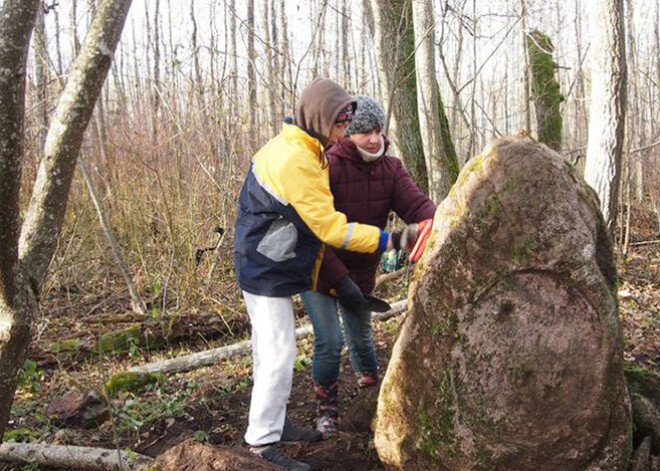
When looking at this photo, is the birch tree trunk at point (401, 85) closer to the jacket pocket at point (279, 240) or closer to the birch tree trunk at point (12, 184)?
the jacket pocket at point (279, 240)

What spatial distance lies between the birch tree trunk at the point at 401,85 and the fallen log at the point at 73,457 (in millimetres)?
6064

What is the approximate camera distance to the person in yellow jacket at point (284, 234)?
3004 mm

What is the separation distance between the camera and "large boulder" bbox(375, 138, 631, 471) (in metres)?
2.61

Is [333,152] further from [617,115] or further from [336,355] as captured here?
[617,115]

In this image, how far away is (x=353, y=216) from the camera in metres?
3.80

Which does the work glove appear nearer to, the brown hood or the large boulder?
the large boulder

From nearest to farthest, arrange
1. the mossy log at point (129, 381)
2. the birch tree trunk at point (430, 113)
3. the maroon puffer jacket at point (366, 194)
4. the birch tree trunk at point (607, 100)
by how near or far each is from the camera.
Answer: the maroon puffer jacket at point (366, 194)
the mossy log at point (129, 381)
the birch tree trunk at point (607, 100)
the birch tree trunk at point (430, 113)

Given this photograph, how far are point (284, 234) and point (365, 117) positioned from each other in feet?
3.06

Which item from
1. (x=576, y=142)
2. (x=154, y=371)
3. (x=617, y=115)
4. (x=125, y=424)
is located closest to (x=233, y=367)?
(x=154, y=371)

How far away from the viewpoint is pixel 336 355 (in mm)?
3637

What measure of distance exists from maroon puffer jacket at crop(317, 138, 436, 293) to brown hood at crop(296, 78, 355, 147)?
0.55 m

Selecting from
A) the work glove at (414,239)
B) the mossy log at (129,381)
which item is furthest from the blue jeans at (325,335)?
the mossy log at (129,381)

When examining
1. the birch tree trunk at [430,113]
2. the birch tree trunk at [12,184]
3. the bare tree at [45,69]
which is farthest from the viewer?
the birch tree trunk at [430,113]

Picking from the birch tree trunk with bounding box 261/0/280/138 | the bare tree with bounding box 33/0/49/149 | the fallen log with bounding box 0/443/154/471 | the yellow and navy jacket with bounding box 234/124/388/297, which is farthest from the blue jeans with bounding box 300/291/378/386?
the bare tree with bounding box 33/0/49/149
